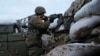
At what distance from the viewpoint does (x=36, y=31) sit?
18.6 feet

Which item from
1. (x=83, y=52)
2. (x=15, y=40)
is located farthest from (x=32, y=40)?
(x=83, y=52)

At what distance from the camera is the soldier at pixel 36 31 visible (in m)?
5.54

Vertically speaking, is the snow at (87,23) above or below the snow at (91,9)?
below

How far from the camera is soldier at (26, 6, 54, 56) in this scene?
5539 mm

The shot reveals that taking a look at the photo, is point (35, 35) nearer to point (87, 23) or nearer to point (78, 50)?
point (87, 23)

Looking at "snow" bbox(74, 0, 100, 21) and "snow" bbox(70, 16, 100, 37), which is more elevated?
"snow" bbox(74, 0, 100, 21)

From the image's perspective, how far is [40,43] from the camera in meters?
5.73

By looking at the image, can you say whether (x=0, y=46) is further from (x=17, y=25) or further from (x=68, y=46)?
(x=68, y=46)

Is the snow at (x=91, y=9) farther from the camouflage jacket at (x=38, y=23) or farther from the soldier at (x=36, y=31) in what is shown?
the soldier at (x=36, y=31)

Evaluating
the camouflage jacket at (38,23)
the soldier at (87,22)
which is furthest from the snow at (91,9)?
the camouflage jacket at (38,23)

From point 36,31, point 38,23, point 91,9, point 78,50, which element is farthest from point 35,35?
point 78,50

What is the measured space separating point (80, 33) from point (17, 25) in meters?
7.27


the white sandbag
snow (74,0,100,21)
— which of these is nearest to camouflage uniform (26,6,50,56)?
snow (74,0,100,21)

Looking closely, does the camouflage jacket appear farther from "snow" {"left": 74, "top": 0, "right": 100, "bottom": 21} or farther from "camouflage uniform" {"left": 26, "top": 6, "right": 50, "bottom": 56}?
"snow" {"left": 74, "top": 0, "right": 100, "bottom": 21}
